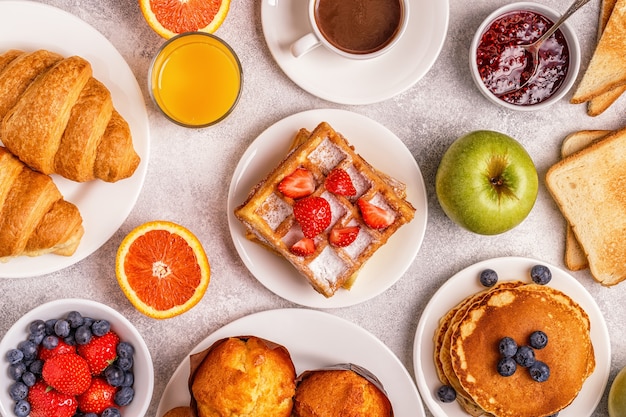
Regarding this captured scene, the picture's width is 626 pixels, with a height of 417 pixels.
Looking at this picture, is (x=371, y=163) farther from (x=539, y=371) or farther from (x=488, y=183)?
(x=539, y=371)

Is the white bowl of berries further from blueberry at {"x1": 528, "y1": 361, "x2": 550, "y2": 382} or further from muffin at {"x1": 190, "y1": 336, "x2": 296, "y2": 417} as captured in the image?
blueberry at {"x1": 528, "y1": 361, "x2": 550, "y2": 382}

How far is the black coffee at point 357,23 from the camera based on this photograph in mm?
2389

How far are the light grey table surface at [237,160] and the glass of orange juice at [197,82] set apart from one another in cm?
16

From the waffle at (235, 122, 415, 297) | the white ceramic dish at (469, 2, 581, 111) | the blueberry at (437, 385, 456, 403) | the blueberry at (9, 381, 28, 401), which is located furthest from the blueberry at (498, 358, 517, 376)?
the blueberry at (9, 381, 28, 401)

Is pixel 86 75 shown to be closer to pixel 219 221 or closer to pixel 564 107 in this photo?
pixel 219 221

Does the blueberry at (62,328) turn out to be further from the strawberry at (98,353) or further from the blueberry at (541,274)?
the blueberry at (541,274)

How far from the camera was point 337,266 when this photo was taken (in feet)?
7.70

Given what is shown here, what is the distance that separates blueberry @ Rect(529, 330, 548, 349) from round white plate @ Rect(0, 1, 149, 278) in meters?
1.58

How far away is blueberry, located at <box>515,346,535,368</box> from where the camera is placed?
7.94 feet

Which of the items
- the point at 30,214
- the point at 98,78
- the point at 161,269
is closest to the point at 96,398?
the point at 161,269

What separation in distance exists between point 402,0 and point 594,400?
5.79 feet

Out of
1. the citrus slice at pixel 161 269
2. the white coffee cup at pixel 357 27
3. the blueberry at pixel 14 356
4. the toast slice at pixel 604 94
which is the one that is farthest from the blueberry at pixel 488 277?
the blueberry at pixel 14 356

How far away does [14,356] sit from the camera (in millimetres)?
2316

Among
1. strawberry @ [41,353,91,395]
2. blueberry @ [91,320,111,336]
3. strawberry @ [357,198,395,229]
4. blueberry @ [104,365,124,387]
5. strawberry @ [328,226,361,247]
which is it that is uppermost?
strawberry @ [357,198,395,229]
